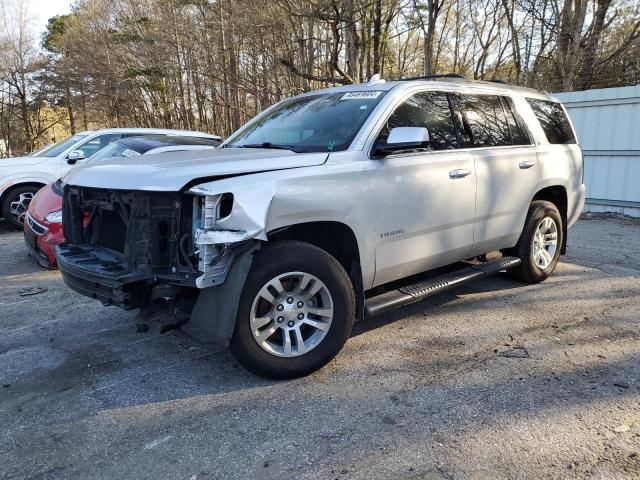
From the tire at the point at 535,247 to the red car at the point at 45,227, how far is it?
5.16 m

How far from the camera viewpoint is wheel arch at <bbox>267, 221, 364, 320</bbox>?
11.6 ft

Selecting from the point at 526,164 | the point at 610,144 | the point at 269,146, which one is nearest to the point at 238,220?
the point at 269,146

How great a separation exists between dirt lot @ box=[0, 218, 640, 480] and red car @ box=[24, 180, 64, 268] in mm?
1358

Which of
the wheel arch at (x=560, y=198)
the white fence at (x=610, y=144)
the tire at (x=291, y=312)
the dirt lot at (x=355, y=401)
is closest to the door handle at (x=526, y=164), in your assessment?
the wheel arch at (x=560, y=198)

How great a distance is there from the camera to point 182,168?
314 centimetres

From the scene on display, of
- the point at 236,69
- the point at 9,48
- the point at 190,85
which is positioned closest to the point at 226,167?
the point at 236,69

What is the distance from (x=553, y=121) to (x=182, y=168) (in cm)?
429

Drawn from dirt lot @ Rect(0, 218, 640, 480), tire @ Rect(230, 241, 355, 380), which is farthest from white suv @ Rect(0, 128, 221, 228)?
tire @ Rect(230, 241, 355, 380)

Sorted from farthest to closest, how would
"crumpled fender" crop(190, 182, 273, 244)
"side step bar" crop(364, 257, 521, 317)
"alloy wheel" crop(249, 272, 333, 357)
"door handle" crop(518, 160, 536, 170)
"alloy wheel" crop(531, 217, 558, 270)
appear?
"alloy wheel" crop(531, 217, 558, 270) → "door handle" crop(518, 160, 536, 170) → "side step bar" crop(364, 257, 521, 317) → "alloy wheel" crop(249, 272, 333, 357) → "crumpled fender" crop(190, 182, 273, 244)

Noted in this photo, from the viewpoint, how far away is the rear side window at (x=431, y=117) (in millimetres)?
3990

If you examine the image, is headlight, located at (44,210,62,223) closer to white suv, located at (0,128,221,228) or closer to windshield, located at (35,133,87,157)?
white suv, located at (0,128,221,228)

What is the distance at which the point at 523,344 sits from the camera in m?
3.94

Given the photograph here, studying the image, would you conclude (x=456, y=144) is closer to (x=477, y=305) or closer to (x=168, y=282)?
(x=477, y=305)

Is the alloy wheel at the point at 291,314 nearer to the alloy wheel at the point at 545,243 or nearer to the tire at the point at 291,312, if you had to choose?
the tire at the point at 291,312
